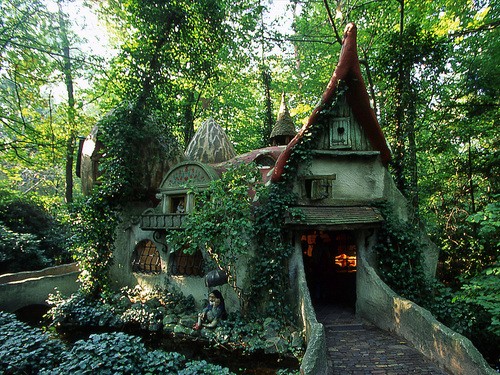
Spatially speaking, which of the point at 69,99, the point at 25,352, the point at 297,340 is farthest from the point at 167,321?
the point at 69,99

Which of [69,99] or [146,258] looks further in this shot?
[69,99]

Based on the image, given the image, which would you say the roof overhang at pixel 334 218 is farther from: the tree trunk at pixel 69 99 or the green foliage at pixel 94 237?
the tree trunk at pixel 69 99

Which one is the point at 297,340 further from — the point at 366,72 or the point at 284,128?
the point at 366,72

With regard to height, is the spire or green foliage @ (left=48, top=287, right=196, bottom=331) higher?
the spire

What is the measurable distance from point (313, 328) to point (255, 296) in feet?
10.2

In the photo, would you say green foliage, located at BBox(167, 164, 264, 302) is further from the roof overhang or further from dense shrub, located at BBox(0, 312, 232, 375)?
dense shrub, located at BBox(0, 312, 232, 375)

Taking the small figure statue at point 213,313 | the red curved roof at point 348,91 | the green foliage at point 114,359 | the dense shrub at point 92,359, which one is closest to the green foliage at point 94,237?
the dense shrub at point 92,359

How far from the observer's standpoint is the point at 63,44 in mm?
12445

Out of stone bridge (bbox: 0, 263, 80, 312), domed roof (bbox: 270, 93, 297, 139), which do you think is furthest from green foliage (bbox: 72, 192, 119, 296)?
domed roof (bbox: 270, 93, 297, 139)

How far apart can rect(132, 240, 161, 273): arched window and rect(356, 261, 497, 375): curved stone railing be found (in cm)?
779

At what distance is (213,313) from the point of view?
8.63 m

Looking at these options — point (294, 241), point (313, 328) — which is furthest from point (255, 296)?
point (313, 328)

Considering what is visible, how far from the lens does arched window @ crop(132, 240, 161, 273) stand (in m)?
11.5

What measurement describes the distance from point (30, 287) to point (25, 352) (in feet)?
21.0
